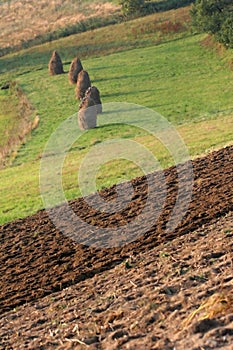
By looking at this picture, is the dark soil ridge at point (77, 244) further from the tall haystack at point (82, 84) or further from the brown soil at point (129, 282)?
the tall haystack at point (82, 84)

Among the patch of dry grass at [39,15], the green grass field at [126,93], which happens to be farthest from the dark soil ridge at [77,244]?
the patch of dry grass at [39,15]

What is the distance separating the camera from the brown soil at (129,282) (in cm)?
932

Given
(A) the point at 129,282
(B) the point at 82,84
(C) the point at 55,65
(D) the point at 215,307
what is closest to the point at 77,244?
(A) the point at 129,282

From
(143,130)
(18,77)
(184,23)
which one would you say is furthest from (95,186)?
(184,23)

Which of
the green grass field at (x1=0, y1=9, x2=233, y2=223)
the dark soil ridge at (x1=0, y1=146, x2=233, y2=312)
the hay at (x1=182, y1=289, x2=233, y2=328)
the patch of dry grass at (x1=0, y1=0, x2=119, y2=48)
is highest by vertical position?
the hay at (x1=182, y1=289, x2=233, y2=328)

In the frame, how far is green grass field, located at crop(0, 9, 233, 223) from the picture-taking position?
2611 cm

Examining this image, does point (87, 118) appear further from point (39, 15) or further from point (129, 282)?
point (39, 15)

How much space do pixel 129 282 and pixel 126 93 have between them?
33355 millimetres

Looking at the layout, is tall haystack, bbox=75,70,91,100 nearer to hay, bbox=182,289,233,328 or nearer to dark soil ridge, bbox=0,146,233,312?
dark soil ridge, bbox=0,146,233,312

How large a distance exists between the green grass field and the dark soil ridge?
2526 millimetres

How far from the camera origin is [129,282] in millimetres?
12750

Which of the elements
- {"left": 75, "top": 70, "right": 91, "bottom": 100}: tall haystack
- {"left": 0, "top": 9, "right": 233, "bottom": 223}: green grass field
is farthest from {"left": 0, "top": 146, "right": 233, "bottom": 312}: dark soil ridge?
{"left": 75, "top": 70, "right": 91, "bottom": 100}: tall haystack

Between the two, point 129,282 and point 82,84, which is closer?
point 129,282

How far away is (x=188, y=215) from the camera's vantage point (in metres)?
17.4
